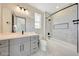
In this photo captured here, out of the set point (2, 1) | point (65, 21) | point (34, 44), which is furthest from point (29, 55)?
point (2, 1)

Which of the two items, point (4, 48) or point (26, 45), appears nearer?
point (4, 48)

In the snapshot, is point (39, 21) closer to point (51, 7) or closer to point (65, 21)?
point (51, 7)

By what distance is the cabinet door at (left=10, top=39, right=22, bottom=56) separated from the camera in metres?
1.16

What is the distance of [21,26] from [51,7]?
1.64ft

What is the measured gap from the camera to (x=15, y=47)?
120 cm

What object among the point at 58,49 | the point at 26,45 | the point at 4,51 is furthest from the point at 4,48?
the point at 58,49

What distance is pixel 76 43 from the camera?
44.0 inches

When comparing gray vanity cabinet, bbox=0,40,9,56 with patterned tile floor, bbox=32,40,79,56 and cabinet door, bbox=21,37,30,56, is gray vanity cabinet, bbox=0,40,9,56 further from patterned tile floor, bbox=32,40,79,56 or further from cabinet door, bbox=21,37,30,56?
patterned tile floor, bbox=32,40,79,56

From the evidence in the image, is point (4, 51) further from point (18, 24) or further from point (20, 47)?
point (18, 24)

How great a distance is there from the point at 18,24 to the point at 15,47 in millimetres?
323

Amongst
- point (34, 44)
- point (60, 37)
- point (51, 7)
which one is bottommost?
point (34, 44)

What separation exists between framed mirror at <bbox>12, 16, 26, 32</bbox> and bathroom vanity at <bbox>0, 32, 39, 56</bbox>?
0.07m

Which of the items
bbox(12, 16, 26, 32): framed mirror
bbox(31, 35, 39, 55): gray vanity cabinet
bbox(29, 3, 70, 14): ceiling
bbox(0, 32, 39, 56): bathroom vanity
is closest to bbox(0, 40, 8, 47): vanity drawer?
bbox(0, 32, 39, 56): bathroom vanity

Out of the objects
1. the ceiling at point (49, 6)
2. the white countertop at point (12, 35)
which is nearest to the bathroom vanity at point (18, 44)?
the white countertop at point (12, 35)
